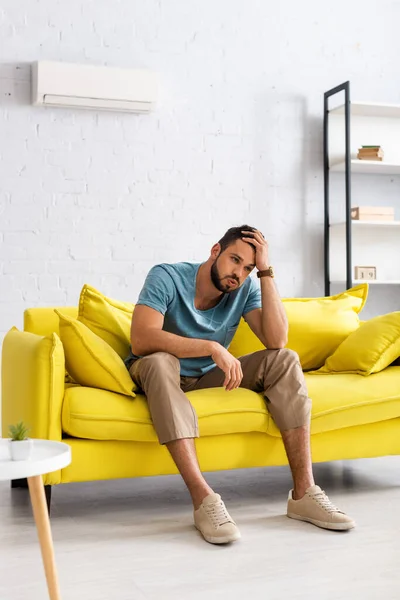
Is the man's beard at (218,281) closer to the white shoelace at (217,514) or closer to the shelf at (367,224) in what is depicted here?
the white shoelace at (217,514)

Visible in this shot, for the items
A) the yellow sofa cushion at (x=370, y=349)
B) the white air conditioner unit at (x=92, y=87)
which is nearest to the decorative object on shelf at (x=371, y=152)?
the white air conditioner unit at (x=92, y=87)

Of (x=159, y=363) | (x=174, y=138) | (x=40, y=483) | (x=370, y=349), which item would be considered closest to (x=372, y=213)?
(x=174, y=138)

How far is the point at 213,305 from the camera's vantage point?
3080mm

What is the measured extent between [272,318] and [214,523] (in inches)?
32.3

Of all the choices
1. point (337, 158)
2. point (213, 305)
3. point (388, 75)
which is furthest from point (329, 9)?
point (213, 305)

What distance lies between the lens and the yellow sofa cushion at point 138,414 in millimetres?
2711

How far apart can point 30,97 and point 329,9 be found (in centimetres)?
183

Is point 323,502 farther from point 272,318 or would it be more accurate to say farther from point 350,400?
point 272,318

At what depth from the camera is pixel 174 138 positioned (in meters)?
4.54

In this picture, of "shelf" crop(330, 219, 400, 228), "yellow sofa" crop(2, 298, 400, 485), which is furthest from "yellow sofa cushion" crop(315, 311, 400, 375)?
"shelf" crop(330, 219, 400, 228)

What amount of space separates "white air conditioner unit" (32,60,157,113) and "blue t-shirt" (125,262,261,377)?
1572mm

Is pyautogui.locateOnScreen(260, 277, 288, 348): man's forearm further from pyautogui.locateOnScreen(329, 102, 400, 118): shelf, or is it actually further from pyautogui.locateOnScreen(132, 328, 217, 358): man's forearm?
pyautogui.locateOnScreen(329, 102, 400, 118): shelf

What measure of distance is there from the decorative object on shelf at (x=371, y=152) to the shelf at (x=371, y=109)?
0.22m

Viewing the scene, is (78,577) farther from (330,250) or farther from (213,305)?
(330,250)
